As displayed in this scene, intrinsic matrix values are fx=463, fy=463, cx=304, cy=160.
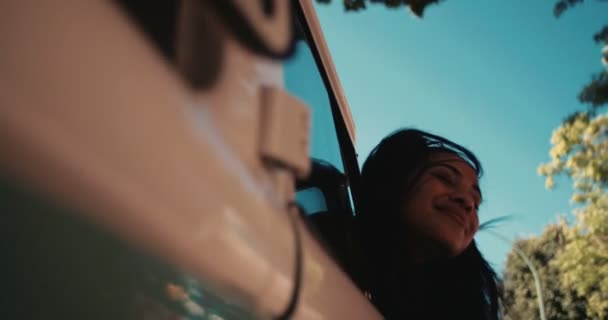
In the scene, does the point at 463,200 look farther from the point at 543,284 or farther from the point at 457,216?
the point at 543,284

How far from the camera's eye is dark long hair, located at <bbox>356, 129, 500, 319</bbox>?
1.57 metres

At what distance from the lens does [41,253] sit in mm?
506

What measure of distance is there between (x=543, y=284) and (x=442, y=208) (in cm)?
2365

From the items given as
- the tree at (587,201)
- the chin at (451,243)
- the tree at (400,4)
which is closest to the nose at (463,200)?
the chin at (451,243)

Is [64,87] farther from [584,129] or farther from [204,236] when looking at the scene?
→ [584,129]

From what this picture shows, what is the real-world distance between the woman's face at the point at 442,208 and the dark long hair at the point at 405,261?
0.05m

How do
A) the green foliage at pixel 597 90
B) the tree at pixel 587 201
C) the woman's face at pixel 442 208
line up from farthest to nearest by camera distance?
1. the tree at pixel 587 201
2. the green foliage at pixel 597 90
3. the woman's face at pixel 442 208

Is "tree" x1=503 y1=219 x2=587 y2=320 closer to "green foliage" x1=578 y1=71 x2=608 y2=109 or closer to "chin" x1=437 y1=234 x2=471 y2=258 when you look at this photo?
"green foliage" x1=578 y1=71 x2=608 y2=109

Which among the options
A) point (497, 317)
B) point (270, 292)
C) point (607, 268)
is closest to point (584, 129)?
point (607, 268)

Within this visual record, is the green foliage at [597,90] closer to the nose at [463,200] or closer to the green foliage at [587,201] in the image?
the green foliage at [587,201]

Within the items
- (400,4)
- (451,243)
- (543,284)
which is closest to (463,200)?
(451,243)

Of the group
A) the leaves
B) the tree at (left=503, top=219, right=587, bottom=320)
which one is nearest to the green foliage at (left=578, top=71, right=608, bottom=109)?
the leaves

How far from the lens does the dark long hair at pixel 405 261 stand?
61.8 inches

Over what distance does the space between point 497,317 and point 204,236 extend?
259cm
